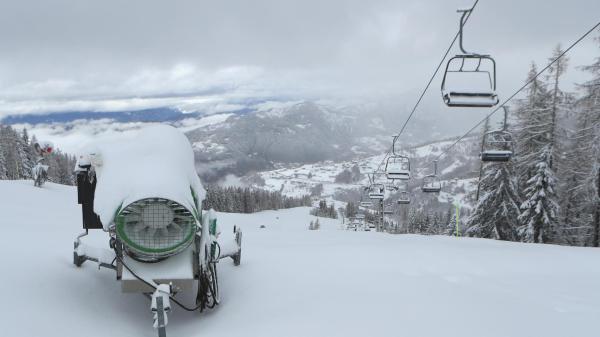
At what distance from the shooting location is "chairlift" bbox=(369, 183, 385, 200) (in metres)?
23.7

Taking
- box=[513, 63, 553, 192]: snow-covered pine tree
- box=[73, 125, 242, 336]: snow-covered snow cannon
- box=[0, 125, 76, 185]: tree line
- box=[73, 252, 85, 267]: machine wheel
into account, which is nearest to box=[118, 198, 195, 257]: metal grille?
box=[73, 125, 242, 336]: snow-covered snow cannon

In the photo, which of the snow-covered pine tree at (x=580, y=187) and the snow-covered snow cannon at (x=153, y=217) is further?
the snow-covered pine tree at (x=580, y=187)

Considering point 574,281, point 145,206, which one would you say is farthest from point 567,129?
point 145,206

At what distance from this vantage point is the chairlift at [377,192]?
23.7m

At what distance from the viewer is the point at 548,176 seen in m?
23.3

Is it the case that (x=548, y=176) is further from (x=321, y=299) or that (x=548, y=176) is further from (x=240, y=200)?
(x=240, y=200)

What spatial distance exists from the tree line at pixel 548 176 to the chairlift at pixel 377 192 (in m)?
8.22

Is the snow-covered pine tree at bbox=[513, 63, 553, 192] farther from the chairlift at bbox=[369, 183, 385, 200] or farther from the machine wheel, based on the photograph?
the machine wheel

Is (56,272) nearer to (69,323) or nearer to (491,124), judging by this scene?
(69,323)

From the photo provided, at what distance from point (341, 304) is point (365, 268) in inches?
88.7

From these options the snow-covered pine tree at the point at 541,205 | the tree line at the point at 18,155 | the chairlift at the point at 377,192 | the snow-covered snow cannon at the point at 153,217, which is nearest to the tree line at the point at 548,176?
the snow-covered pine tree at the point at 541,205

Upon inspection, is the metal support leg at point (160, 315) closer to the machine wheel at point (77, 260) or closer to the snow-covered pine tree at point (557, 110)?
the machine wheel at point (77, 260)

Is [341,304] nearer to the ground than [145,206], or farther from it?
nearer to the ground

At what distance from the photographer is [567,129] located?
2327cm
